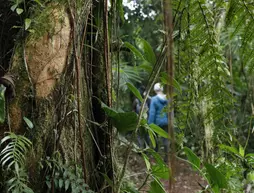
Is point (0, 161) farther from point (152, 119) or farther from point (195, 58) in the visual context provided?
point (152, 119)

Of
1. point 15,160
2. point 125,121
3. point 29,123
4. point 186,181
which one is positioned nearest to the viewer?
point 15,160

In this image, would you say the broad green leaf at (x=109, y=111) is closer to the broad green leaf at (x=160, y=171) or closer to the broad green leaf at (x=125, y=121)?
the broad green leaf at (x=125, y=121)

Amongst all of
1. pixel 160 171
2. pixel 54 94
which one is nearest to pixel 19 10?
pixel 54 94

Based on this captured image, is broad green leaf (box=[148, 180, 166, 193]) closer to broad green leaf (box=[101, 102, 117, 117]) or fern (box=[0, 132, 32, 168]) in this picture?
broad green leaf (box=[101, 102, 117, 117])

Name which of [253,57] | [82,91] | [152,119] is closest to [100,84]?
[82,91]

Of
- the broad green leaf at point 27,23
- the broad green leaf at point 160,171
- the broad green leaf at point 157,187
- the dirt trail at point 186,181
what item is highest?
the broad green leaf at point 27,23

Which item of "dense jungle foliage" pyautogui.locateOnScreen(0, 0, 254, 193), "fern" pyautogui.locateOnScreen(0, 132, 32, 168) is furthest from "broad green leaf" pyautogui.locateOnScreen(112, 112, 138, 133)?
"fern" pyautogui.locateOnScreen(0, 132, 32, 168)

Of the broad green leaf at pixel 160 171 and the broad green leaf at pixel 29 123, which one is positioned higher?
the broad green leaf at pixel 29 123

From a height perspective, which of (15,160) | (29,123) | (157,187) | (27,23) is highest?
(27,23)

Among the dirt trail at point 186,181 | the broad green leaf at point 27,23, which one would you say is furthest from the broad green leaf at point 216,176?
the dirt trail at point 186,181

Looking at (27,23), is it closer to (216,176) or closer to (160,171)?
(160,171)

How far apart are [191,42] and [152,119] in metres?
3.22

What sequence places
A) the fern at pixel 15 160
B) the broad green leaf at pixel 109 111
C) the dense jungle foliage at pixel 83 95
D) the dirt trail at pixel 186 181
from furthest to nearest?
the dirt trail at pixel 186 181 < the broad green leaf at pixel 109 111 < the dense jungle foliage at pixel 83 95 < the fern at pixel 15 160

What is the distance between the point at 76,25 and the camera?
5.32ft
